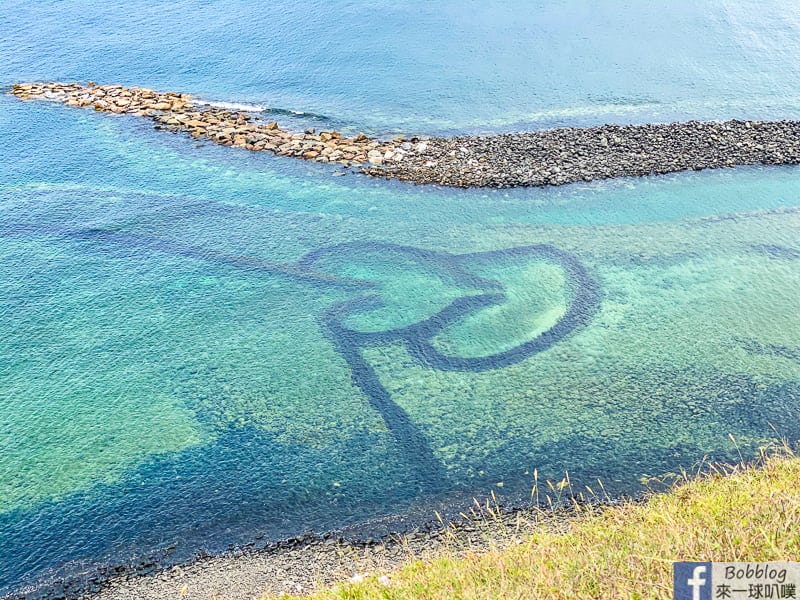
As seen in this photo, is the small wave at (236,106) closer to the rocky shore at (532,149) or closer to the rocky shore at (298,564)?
the rocky shore at (532,149)

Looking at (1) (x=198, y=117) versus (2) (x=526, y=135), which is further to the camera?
(1) (x=198, y=117)

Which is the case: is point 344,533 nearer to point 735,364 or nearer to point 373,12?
point 735,364

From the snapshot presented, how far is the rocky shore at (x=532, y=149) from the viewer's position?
1923 inches

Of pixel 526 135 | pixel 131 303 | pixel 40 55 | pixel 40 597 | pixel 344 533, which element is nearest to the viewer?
pixel 40 597

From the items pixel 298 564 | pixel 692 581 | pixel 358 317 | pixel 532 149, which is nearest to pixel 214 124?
pixel 532 149

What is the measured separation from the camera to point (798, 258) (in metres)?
40.8

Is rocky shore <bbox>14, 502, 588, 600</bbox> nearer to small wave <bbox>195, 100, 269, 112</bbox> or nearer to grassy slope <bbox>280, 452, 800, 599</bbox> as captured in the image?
grassy slope <bbox>280, 452, 800, 599</bbox>

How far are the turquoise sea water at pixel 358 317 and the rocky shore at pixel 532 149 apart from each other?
1366 mm

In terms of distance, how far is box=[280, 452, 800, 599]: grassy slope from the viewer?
15805 mm

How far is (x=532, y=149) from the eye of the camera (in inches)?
1998

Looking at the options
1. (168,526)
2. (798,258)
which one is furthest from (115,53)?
(798,258)

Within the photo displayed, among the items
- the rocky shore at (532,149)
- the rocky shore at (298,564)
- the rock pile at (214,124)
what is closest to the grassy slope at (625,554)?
the rocky shore at (298,564)

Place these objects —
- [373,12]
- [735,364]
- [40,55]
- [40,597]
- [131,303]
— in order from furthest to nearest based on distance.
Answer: [373,12]
[40,55]
[131,303]
[735,364]
[40,597]

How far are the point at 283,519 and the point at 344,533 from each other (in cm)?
241
